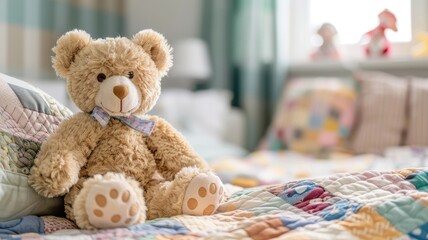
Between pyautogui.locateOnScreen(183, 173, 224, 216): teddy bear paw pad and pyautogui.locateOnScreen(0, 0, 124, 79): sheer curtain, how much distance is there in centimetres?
162

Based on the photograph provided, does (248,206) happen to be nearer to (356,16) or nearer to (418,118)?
(418,118)

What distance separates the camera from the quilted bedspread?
0.84 meters

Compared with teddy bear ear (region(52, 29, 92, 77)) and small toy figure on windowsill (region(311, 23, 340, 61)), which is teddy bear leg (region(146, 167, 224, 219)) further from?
small toy figure on windowsill (region(311, 23, 340, 61))

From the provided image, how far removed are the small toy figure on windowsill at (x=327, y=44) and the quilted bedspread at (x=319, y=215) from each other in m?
2.04

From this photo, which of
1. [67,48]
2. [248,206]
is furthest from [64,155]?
[248,206]

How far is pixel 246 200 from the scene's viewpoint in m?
1.06

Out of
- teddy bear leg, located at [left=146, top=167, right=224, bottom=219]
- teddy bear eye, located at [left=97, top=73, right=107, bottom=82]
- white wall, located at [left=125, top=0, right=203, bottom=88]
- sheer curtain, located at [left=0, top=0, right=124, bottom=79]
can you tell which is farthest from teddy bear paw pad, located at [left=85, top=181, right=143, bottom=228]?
white wall, located at [left=125, top=0, right=203, bottom=88]

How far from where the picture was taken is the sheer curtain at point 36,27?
2533 millimetres

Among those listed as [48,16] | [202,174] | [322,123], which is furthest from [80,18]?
[202,174]

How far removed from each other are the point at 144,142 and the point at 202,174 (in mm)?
156

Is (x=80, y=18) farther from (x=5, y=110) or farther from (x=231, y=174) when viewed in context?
(x=5, y=110)

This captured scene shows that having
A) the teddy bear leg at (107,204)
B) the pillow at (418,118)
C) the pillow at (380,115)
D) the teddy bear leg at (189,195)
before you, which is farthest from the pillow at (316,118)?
the teddy bear leg at (107,204)

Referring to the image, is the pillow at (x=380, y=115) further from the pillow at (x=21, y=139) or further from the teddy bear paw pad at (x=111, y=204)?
the teddy bear paw pad at (x=111, y=204)

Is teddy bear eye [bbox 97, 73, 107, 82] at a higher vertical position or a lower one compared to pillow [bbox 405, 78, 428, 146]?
higher
